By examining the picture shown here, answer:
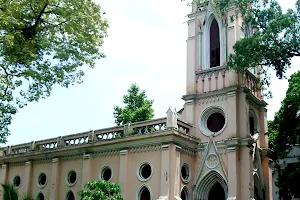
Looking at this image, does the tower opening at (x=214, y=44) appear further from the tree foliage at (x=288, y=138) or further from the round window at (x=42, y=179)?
the round window at (x=42, y=179)

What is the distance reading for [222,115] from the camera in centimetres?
2214

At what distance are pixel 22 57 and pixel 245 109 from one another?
41.8 ft

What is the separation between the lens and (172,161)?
20328 millimetres

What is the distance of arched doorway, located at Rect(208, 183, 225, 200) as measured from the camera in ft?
70.5

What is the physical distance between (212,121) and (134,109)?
13291 mm

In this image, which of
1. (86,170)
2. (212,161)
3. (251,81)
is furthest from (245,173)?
(86,170)

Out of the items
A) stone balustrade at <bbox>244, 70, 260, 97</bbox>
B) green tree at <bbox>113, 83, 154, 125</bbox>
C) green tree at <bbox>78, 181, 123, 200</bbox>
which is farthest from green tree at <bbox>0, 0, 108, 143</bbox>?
green tree at <bbox>113, 83, 154, 125</bbox>

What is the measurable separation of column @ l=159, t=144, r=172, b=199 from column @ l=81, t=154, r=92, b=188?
203 inches

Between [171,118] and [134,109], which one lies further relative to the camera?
[134,109]

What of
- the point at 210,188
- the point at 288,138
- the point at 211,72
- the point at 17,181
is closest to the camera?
the point at 288,138

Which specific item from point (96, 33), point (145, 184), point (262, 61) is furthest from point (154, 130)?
point (96, 33)

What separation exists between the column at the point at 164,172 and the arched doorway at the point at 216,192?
2.91 m

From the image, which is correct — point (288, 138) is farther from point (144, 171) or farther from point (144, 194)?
point (144, 194)

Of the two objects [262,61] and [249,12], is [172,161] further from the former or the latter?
[249,12]
